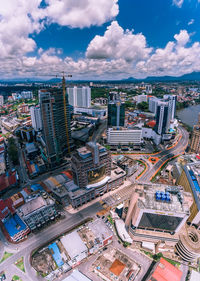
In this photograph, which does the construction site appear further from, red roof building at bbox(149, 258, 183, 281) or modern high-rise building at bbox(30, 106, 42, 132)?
modern high-rise building at bbox(30, 106, 42, 132)

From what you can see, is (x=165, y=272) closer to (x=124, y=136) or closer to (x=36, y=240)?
(x=36, y=240)

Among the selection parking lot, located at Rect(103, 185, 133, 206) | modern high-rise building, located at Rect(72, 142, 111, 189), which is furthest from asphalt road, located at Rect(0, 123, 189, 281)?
modern high-rise building, located at Rect(72, 142, 111, 189)

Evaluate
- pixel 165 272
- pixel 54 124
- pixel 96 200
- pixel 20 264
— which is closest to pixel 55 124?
pixel 54 124

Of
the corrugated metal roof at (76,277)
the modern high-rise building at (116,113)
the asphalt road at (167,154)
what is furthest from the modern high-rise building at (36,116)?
the corrugated metal roof at (76,277)

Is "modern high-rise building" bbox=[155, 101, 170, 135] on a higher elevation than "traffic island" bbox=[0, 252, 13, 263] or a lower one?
higher

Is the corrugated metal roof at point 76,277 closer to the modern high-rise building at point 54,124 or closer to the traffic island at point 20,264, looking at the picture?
the traffic island at point 20,264
